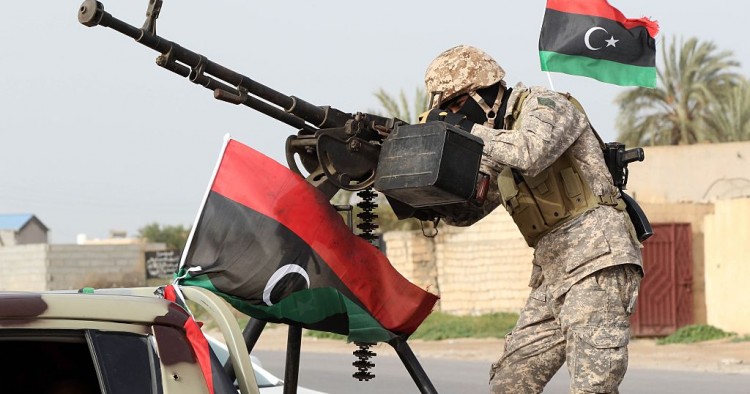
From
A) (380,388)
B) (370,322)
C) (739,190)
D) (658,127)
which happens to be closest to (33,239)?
(658,127)

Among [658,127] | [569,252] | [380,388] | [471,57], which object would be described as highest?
[658,127]

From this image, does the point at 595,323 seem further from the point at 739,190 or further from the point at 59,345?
the point at 739,190

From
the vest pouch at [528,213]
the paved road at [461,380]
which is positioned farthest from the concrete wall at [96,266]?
the vest pouch at [528,213]

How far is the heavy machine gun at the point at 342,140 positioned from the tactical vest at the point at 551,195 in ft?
0.78

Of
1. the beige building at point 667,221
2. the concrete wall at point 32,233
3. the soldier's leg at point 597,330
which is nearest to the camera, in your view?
the soldier's leg at point 597,330

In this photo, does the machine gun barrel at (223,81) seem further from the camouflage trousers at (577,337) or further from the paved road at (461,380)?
the paved road at (461,380)

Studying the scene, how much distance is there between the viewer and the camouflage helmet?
4.93 meters

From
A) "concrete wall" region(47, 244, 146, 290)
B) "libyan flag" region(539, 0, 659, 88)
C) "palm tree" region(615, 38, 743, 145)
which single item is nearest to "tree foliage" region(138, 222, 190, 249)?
"concrete wall" region(47, 244, 146, 290)

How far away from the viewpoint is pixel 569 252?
16.3 feet

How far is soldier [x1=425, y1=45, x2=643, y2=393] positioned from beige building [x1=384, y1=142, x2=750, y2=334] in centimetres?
1637

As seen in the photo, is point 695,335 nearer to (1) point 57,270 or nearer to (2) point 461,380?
(2) point 461,380

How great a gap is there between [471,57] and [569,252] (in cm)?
84

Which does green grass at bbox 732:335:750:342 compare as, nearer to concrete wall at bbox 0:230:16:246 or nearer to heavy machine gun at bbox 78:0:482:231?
heavy machine gun at bbox 78:0:482:231

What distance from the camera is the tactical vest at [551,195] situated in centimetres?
498
